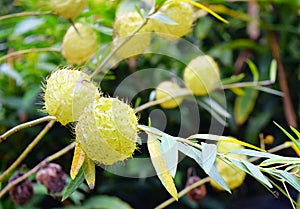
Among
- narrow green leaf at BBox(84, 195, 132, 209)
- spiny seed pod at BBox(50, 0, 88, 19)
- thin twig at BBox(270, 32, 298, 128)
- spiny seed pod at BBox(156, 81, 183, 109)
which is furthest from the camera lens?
thin twig at BBox(270, 32, 298, 128)

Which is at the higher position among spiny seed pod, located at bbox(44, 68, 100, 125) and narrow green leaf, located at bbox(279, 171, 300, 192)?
spiny seed pod, located at bbox(44, 68, 100, 125)

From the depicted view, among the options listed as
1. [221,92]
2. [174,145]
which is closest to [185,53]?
[221,92]

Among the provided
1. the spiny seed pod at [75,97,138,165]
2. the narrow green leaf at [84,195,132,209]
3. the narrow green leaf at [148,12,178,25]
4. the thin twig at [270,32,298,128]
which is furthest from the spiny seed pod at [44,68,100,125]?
the thin twig at [270,32,298,128]

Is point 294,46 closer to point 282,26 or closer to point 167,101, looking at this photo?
point 282,26

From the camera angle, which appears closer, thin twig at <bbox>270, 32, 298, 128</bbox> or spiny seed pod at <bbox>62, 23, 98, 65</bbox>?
spiny seed pod at <bbox>62, 23, 98, 65</bbox>

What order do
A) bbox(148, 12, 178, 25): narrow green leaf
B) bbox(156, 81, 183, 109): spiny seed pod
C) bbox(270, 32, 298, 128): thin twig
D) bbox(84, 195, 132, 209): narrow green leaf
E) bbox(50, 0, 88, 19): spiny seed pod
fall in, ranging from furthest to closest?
1. bbox(270, 32, 298, 128): thin twig
2. bbox(84, 195, 132, 209): narrow green leaf
3. bbox(156, 81, 183, 109): spiny seed pod
4. bbox(50, 0, 88, 19): spiny seed pod
5. bbox(148, 12, 178, 25): narrow green leaf

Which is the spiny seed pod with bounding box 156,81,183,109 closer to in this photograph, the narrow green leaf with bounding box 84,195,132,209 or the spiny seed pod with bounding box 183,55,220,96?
the spiny seed pod with bounding box 183,55,220,96

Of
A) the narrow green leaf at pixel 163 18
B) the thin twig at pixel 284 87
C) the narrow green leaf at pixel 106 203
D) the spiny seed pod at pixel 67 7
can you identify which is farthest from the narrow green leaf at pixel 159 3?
the thin twig at pixel 284 87
